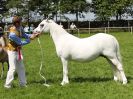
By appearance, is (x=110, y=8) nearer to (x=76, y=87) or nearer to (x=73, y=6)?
(x=73, y=6)

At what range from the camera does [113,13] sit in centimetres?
6669

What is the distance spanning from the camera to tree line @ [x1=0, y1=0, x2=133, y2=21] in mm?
67000

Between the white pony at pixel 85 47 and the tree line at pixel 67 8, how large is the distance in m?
54.1

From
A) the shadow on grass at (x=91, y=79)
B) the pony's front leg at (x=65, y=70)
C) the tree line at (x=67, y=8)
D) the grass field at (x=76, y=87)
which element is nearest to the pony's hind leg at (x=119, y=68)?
the grass field at (x=76, y=87)

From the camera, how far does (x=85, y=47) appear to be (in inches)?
485

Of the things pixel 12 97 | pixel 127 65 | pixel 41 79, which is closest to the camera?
pixel 12 97

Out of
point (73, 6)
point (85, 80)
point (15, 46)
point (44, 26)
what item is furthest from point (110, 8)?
point (15, 46)

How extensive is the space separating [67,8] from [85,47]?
185 feet

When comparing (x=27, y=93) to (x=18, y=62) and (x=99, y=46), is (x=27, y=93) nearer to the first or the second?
(x=18, y=62)

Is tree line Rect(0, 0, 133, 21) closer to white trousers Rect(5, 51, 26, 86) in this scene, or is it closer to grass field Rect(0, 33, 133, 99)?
grass field Rect(0, 33, 133, 99)

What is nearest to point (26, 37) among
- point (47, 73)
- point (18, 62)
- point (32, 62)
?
point (18, 62)

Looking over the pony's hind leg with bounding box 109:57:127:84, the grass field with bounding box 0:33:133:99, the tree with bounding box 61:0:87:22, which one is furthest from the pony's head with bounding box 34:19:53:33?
the tree with bounding box 61:0:87:22

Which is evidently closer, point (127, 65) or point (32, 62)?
point (127, 65)

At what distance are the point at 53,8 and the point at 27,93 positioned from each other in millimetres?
57820
